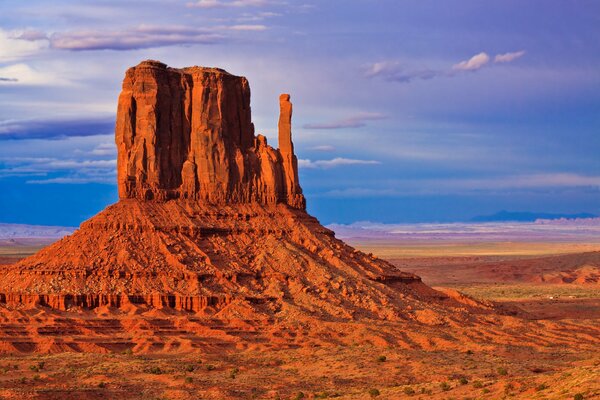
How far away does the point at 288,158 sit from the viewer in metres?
97.3

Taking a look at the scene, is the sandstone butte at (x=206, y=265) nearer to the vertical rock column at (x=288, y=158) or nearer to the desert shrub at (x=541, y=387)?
the vertical rock column at (x=288, y=158)

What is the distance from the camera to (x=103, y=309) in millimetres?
84562

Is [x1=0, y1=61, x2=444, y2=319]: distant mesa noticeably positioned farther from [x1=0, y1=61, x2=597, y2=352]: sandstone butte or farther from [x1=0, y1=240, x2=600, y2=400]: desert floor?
[x1=0, y1=240, x2=600, y2=400]: desert floor

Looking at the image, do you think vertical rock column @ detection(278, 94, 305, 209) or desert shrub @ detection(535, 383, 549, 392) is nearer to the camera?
desert shrub @ detection(535, 383, 549, 392)

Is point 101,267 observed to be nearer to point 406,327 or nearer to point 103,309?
point 103,309

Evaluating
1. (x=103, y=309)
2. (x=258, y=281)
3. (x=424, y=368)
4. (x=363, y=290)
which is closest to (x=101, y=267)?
(x=103, y=309)

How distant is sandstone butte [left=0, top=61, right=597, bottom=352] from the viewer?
8319 centimetres

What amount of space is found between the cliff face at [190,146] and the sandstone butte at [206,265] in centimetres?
Result: 10

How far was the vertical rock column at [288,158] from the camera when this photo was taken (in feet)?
319

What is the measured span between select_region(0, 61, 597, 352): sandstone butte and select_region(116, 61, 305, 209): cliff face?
10 cm

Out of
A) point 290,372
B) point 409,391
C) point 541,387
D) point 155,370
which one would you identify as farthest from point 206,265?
point 541,387

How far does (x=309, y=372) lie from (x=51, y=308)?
20461 millimetres

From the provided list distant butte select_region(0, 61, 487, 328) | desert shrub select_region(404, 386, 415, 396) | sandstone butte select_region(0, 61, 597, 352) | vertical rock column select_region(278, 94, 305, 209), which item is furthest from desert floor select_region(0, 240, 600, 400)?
vertical rock column select_region(278, 94, 305, 209)

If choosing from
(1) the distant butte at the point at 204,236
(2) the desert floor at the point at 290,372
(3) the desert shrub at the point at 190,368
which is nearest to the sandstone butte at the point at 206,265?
(1) the distant butte at the point at 204,236
